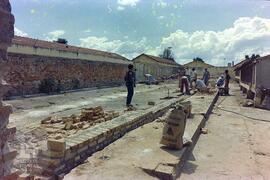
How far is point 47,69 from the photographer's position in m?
18.8

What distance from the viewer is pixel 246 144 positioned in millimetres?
7379

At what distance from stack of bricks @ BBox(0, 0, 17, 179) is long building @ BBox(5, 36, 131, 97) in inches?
352

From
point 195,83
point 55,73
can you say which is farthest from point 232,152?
point 195,83

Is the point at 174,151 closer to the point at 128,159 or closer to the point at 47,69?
the point at 128,159

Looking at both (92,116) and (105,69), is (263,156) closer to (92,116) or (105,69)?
(92,116)

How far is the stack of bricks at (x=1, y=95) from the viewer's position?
8.18 ft

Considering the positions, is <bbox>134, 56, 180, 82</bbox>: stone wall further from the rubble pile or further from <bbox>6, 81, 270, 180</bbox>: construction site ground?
<bbox>6, 81, 270, 180</bbox>: construction site ground

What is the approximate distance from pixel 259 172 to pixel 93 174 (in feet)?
9.69

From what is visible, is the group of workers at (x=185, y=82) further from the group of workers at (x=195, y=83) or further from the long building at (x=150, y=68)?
the long building at (x=150, y=68)

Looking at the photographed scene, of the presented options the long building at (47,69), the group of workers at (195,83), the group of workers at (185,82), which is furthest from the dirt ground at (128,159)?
the group of workers at (195,83)

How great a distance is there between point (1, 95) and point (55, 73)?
57.5 ft

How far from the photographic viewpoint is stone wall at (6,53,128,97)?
16.0 m

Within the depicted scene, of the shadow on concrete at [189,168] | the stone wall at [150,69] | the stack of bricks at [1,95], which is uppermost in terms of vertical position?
the stone wall at [150,69]

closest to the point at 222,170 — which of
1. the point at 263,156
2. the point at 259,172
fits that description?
the point at 259,172
